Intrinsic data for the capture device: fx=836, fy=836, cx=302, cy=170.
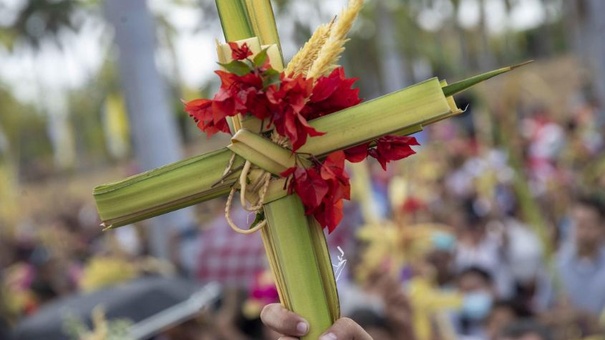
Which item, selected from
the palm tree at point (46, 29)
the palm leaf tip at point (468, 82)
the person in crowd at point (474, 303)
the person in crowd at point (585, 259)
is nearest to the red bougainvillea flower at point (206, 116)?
the palm leaf tip at point (468, 82)

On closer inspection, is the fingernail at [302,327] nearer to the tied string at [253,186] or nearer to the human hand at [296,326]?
the human hand at [296,326]

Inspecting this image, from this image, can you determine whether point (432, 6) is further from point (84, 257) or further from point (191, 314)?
point (191, 314)

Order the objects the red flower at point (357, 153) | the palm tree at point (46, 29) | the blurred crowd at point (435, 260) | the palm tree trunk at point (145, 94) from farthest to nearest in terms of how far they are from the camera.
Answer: the palm tree at point (46, 29), the palm tree trunk at point (145, 94), the blurred crowd at point (435, 260), the red flower at point (357, 153)

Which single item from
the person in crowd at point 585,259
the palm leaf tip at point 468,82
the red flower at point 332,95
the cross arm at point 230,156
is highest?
the red flower at point 332,95

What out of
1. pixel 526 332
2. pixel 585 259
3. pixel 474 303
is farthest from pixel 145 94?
pixel 526 332

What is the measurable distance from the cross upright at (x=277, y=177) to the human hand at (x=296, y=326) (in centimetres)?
2

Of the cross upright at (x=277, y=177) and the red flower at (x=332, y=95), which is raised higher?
the red flower at (x=332, y=95)

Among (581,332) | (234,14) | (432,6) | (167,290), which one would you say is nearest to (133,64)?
(167,290)

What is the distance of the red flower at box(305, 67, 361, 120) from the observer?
1.48 meters

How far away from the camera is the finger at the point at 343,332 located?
4.89 feet

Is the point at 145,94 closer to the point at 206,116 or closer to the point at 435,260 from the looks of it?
the point at 435,260

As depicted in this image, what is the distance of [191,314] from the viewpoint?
4371mm

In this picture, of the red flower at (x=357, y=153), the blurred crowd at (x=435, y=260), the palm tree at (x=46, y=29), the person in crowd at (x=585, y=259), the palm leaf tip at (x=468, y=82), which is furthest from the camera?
the palm tree at (x=46, y=29)

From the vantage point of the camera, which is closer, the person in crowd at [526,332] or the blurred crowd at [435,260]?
the person in crowd at [526,332]
